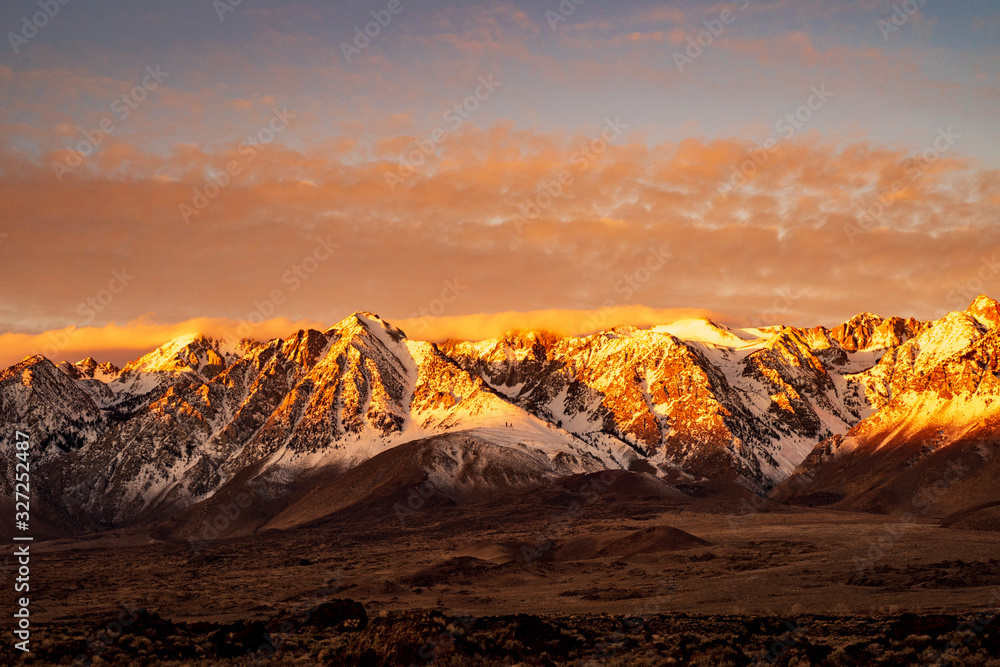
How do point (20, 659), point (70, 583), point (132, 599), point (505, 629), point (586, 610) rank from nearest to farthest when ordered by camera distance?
point (20, 659) < point (505, 629) < point (586, 610) < point (132, 599) < point (70, 583)

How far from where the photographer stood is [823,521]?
655ft

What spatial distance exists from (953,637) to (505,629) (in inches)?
802

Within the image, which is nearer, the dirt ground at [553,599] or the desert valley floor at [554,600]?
the desert valley floor at [554,600]

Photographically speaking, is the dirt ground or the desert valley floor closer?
the desert valley floor

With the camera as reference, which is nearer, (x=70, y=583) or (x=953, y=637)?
(x=953, y=637)

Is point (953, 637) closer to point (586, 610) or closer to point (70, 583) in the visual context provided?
point (586, 610)

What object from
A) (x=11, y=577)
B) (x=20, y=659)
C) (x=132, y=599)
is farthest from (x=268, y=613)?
(x=11, y=577)

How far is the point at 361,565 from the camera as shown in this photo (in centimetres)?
14350

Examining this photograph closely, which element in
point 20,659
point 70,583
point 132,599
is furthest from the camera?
point 70,583

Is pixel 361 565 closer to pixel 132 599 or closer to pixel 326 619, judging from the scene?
pixel 132 599

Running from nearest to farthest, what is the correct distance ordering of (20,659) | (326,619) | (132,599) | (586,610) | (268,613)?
(20,659), (326,619), (586,610), (268,613), (132,599)

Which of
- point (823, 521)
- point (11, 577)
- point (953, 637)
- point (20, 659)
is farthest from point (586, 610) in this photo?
point (823, 521)

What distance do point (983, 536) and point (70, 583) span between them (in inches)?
4709

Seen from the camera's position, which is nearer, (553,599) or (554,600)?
(554,600)
